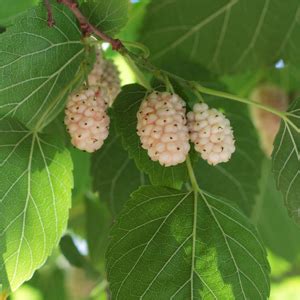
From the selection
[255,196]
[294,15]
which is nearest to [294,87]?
[294,15]

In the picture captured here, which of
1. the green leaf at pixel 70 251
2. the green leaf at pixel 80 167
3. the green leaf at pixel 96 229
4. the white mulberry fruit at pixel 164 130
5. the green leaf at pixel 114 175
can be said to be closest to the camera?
the white mulberry fruit at pixel 164 130

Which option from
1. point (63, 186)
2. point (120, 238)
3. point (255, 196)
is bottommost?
point (255, 196)

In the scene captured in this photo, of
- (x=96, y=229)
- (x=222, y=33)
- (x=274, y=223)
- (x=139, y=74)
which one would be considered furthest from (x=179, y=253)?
(x=274, y=223)

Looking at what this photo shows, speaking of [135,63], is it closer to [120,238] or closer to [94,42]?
[94,42]

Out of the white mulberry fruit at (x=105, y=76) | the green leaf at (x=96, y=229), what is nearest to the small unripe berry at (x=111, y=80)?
the white mulberry fruit at (x=105, y=76)

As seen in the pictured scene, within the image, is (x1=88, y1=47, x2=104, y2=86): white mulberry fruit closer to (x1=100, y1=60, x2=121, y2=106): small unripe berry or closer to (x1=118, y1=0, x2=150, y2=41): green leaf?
(x1=100, y1=60, x2=121, y2=106): small unripe berry

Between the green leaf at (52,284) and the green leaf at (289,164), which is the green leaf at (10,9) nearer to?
the green leaf at (289,164)

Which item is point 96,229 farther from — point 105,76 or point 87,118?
point 87,118
